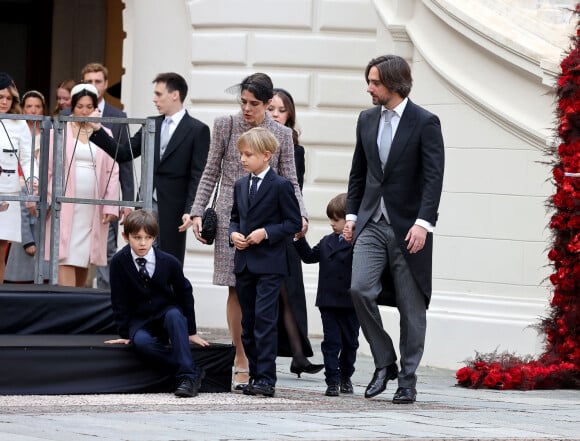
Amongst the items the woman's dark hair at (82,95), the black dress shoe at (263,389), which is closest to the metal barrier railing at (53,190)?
the woman's dark hair at (82,95)

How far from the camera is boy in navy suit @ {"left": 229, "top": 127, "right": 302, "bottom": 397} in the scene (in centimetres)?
953

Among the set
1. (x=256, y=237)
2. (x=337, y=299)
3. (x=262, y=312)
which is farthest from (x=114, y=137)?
(x=262, y=312)

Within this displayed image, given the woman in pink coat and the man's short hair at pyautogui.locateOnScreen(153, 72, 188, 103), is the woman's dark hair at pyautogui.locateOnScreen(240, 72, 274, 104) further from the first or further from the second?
the woman in pink coat

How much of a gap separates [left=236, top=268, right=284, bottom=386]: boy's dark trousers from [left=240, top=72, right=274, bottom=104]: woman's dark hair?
1.14 metres

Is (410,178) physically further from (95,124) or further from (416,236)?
(95,124)

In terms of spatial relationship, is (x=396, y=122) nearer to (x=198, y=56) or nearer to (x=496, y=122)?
(x=496, y=122)

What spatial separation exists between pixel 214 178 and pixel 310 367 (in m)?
1.43

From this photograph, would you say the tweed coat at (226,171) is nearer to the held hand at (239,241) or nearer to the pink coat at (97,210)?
the held hand at (239,241)

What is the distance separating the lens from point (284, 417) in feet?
27.7

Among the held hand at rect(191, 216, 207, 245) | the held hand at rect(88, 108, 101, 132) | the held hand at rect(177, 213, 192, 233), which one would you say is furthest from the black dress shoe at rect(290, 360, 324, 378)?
the held hand at rect(88, 108, 101, 132)

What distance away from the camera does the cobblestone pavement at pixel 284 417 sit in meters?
7.71

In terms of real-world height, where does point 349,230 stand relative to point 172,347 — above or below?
above

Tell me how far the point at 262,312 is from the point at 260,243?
1.22 feet

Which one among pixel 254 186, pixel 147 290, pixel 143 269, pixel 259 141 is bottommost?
pixel 147 290
